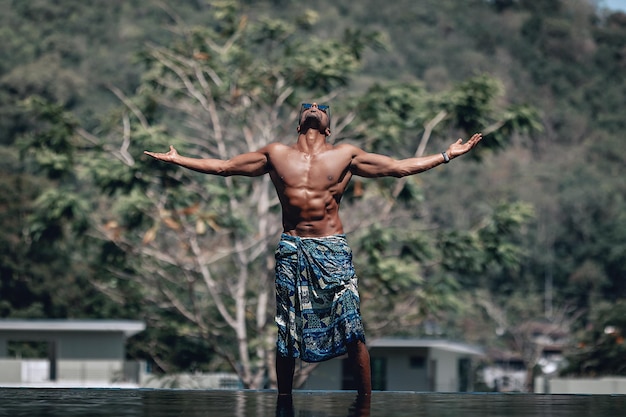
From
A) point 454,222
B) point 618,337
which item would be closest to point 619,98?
point 454,222

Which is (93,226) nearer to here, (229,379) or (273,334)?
(273,334)

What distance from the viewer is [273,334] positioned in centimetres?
2484

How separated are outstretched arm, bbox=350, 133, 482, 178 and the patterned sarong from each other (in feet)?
1.36

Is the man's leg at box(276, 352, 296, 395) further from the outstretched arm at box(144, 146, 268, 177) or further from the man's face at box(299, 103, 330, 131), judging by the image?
the man's face at box(299, 103, 330, 131)

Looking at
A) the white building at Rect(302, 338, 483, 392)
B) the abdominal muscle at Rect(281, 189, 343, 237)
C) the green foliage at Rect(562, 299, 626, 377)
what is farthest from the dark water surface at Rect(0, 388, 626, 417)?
the green foliage at Rect(562, 299, 626, 377)

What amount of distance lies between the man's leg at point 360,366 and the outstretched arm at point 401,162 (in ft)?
3.12

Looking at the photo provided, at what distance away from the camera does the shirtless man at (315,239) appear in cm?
677

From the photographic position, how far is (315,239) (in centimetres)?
680

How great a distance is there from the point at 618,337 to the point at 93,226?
1844 centimetres

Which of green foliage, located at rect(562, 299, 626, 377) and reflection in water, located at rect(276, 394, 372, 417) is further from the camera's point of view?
green foliage, located at rect(562, 299, 626, 377)

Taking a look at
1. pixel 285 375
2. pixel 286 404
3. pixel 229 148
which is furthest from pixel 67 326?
pixel 286 404

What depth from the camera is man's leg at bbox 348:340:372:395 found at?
22.1ft

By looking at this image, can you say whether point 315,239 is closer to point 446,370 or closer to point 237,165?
point 237,165

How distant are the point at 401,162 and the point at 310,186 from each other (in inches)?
20.3
